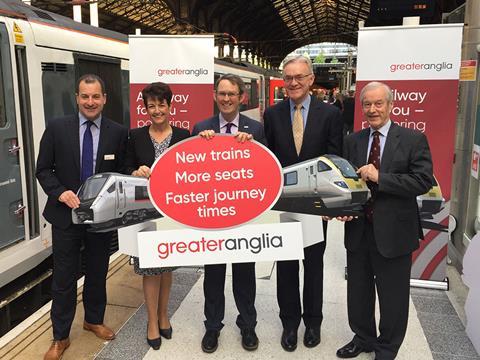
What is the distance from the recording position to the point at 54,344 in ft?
8.71

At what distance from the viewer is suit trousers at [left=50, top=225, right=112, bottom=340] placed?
103 inches

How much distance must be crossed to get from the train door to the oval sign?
1.77 metres

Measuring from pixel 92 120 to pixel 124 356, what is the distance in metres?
1.45

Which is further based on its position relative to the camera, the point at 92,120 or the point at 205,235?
→ the point at 92,120

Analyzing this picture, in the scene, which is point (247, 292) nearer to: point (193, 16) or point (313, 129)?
point (313, 129)

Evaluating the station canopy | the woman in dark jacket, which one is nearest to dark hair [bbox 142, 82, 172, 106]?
the woman in dark jacket

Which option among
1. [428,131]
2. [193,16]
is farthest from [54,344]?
[193,16]

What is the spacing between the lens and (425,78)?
340 cm

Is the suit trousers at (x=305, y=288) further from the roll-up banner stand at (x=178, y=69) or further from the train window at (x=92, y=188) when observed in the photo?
the roll-up banner stand at (x=178, y=69)

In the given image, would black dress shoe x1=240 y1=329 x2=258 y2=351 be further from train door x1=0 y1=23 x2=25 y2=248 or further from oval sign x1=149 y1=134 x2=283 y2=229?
train door x1=0 y1=23 x2=25 y2=248

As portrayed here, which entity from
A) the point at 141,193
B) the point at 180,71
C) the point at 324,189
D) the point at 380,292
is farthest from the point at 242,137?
the point at 180,71

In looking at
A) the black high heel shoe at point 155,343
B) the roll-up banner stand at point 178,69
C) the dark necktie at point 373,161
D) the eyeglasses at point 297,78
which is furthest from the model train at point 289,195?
the roll-up banner stand at point 178,69

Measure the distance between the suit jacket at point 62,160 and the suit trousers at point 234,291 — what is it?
0.90m

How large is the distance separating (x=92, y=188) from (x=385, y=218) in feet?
5.05
